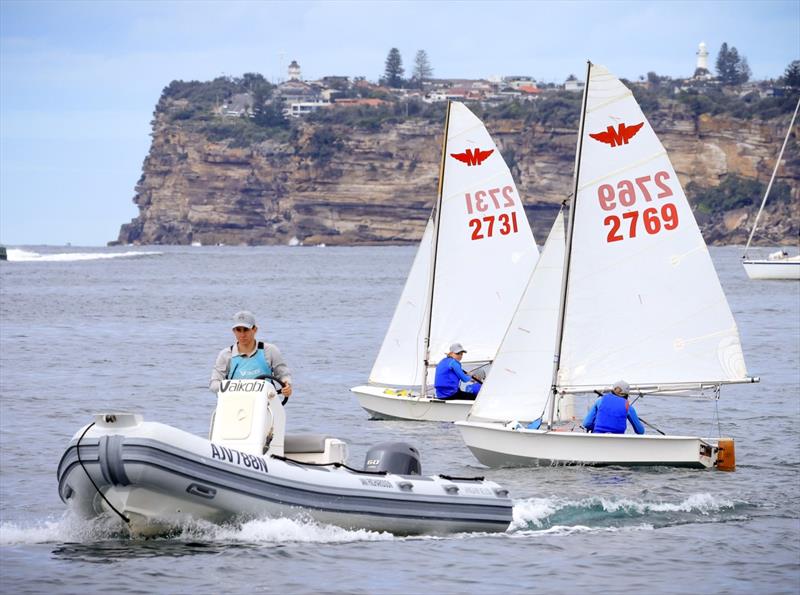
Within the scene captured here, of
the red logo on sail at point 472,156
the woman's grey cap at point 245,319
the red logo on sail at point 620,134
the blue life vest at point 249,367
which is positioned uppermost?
the red logo on sail at point 472,156

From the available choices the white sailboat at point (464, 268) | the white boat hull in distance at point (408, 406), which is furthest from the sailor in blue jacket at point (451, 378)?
the white sailboat at point (464, 268)

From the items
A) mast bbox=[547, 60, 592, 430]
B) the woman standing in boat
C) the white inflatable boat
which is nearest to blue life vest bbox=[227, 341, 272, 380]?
the woman standing in boat

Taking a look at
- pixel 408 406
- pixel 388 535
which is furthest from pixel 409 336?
pixel 388 535

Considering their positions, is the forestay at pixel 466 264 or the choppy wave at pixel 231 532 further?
the forestay at pixel 466 264

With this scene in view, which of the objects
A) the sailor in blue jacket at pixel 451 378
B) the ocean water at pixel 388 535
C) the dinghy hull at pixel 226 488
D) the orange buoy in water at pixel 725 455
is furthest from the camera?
the sailor in blue jacket at pixel 451 378

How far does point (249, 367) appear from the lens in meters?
15.0

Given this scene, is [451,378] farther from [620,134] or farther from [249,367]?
[249,367]

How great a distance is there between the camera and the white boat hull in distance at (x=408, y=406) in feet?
82.4

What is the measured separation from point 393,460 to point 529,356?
5.82 metres

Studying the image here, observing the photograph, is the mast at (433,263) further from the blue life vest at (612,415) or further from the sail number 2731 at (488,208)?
the blue life vest at (612,415)

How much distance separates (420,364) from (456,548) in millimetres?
12484

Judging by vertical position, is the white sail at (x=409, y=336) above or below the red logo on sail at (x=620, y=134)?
below

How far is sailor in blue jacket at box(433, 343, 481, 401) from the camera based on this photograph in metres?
25.0

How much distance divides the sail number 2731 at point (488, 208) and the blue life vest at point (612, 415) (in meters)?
8.20
